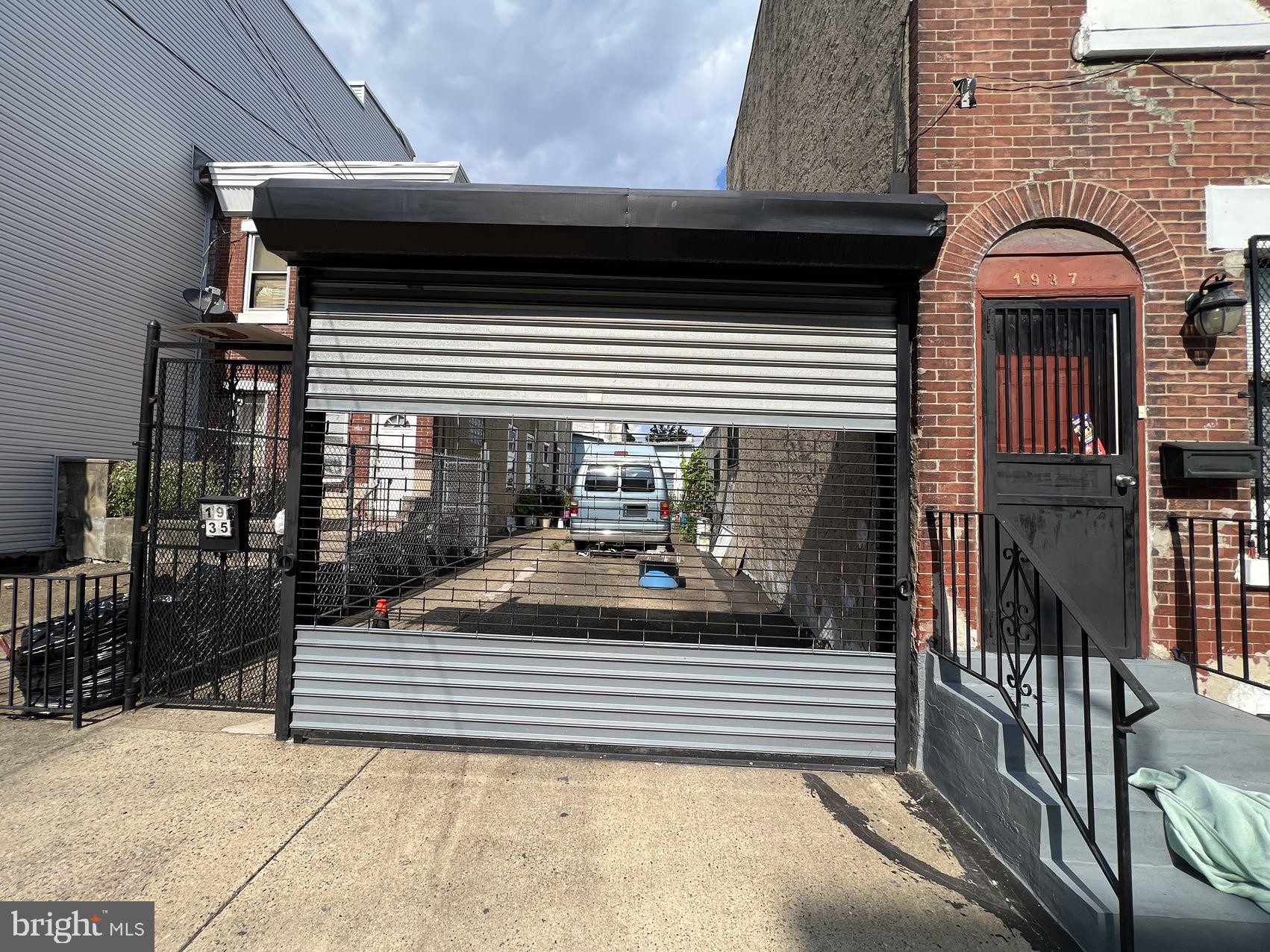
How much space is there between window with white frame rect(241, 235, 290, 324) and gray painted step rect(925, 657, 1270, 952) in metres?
13.5

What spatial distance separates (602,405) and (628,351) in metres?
0.40

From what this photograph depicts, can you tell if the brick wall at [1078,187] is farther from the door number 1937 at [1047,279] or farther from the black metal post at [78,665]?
the black metal post at [78,665]

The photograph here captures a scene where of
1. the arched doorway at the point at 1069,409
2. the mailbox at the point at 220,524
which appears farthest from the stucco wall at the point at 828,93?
the mailbox at the point at 220,524

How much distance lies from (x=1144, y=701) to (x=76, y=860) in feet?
14.5

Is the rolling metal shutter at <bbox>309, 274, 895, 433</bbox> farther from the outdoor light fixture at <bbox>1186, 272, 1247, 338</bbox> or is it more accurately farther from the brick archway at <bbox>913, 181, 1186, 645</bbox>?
the outdoor light fixture at <bbox>1186, 272, 1247, 338</bbox>

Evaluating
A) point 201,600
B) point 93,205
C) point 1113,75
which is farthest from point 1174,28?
point 93,205

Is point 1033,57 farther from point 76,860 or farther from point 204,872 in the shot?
point 76,860

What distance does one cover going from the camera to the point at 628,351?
153 inches

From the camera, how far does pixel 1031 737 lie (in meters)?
2.68

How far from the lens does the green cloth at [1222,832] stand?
229cm

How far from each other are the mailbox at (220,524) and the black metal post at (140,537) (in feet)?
1.51

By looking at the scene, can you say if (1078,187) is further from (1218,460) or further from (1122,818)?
(1122,818)

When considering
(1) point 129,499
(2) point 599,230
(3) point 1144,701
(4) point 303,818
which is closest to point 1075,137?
(2) point 599,230

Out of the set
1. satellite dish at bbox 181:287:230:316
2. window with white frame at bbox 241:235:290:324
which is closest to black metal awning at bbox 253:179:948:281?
satellite dish at bbox 181:287:230:316
